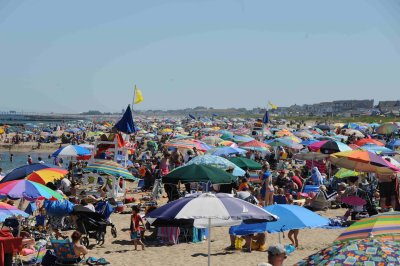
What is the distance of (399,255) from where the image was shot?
3678 mm

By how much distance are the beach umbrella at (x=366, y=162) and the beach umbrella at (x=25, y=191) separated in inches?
288

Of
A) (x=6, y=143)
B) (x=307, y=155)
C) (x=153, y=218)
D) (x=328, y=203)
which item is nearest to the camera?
(x=153, y=218)

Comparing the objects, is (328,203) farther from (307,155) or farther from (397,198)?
(307,155)

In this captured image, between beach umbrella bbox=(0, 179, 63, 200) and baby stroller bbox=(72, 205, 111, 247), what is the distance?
2.17 ft

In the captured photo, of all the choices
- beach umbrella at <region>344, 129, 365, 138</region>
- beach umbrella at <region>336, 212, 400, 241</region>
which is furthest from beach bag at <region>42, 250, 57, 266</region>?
beach umbrella at <region>344, 129, 365, 138</region>

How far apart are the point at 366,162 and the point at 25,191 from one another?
7937 millimetres

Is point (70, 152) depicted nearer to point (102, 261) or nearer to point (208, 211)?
point (102, 261)

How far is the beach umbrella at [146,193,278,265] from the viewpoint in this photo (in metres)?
6.23

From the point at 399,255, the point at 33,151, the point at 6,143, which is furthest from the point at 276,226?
the point at 6,143

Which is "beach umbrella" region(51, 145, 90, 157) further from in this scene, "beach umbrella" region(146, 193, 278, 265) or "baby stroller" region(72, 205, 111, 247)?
"beach umbrella" region(146, 193, 278, 265)

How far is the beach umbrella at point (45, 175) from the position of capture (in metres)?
11.1

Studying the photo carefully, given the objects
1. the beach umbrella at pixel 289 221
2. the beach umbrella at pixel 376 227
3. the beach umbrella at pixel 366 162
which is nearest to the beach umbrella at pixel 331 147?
the beach umbrella at pixel 366 162

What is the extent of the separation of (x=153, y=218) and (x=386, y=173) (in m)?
7.78

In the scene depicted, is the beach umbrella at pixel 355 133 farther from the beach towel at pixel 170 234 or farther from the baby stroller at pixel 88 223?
the baby stroller at pixel 88 223
